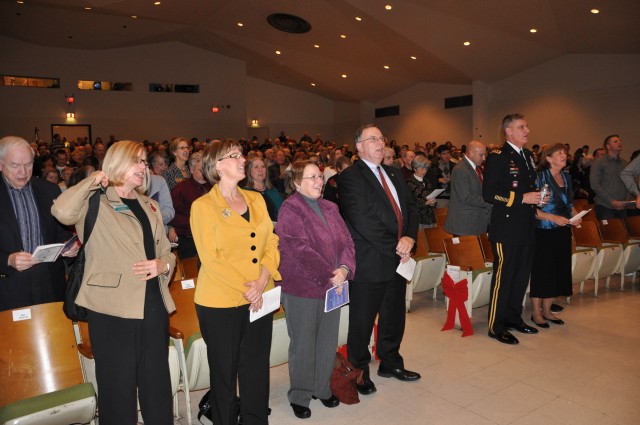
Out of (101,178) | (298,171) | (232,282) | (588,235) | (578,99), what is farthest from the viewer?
(578,99)

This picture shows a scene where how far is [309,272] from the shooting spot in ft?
9.89

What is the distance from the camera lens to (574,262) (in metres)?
5.43

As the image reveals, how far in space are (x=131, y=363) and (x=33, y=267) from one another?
3.46 feet

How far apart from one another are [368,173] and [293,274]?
874 millimetres

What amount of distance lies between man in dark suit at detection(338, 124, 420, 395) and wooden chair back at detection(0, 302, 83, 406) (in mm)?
1737

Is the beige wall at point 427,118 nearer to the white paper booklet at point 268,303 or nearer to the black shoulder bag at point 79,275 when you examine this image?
the white paper booklet at point 268,303

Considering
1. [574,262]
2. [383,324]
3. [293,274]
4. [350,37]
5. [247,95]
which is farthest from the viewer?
[247,95]

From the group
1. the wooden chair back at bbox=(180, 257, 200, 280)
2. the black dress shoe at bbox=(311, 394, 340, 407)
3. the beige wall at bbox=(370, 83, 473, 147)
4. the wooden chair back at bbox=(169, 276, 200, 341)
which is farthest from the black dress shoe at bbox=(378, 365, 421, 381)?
the beige wall at bbox=(370, 83, 473, 147)

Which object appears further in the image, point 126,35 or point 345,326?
point 126,35

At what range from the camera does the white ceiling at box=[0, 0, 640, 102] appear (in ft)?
37.7

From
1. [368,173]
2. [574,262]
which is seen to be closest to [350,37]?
[574,262]

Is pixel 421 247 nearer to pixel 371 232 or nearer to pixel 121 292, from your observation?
pixel 371 232

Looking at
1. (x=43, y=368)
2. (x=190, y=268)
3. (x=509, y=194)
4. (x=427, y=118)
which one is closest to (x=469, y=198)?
(x=509, y=194)

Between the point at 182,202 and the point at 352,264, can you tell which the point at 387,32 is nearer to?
the point at 182,202
